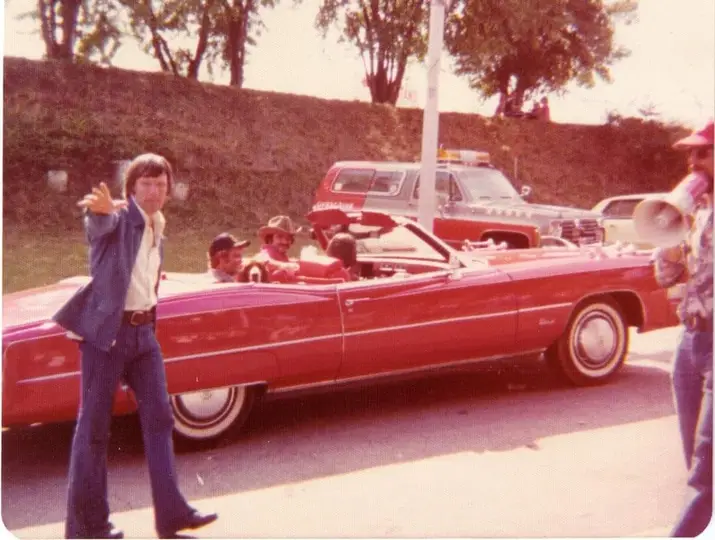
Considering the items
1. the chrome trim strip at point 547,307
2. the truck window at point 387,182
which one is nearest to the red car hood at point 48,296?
the chrome trim strip at point 547,307

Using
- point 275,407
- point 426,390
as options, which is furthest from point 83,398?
point 426,390

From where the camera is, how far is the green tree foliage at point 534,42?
191 inches

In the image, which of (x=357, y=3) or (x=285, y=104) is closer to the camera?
(x=357, y=3)

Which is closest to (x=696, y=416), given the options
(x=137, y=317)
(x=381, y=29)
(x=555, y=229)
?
(x=137, y=317)

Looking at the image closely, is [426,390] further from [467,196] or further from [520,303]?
[467,196]

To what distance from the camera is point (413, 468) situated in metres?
3.79

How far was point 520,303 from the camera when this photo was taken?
189 inches

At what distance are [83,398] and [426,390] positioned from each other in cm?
248

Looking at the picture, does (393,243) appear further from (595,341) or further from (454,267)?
(595,341)

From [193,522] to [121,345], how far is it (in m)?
0.72

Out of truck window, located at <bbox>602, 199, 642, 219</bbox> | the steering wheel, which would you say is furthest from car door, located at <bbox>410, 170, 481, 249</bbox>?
the steering wheel

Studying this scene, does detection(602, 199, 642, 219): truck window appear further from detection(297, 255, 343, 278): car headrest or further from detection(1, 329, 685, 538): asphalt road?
detection(297, 255, 343, 278): car headrest

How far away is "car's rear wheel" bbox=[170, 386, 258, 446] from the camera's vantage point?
155 inches

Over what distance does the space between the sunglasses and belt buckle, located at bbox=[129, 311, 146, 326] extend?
1.93 metres
